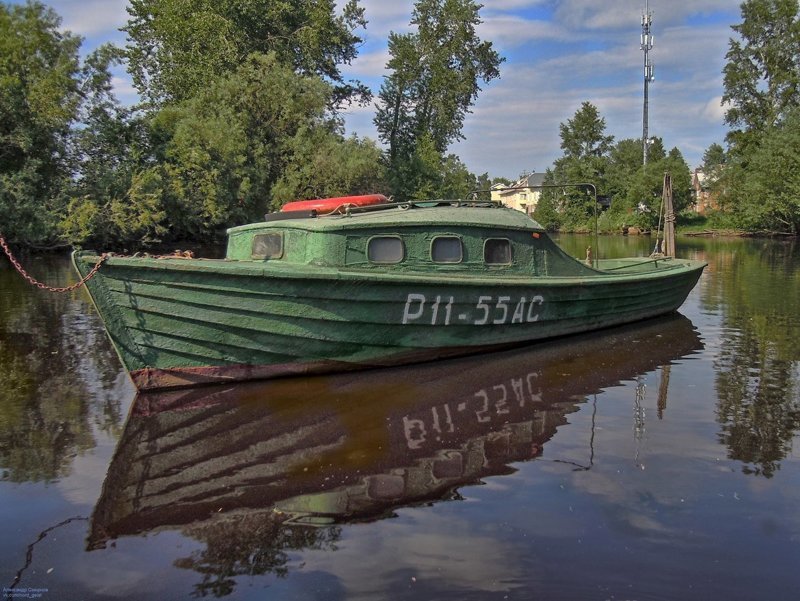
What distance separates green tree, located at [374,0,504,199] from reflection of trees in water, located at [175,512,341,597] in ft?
152

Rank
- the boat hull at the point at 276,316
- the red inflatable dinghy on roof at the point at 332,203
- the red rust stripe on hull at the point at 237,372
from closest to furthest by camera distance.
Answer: the boat hull at the point at 276,316 < the red rust stripe on hull at the point at 237,372 < the red inflatable dinghy on roof at the point at 332,203

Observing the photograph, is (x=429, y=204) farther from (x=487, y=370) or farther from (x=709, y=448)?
(x=709, y=448)

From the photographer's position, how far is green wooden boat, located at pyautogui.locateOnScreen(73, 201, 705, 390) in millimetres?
8477

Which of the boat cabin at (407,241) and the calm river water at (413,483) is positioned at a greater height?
the boat cabin at (407,241)

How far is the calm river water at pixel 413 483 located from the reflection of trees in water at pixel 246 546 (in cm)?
2

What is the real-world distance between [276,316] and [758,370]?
6834 mm

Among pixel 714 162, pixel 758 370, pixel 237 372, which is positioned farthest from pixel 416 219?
pixel 714 162

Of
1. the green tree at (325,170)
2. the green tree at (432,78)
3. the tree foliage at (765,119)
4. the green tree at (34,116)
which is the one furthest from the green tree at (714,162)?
the green tree at (34,116)

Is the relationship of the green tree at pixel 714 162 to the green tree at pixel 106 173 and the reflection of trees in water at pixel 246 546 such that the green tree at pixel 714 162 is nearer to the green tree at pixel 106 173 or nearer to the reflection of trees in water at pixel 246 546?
the green tree at pixel 106 173

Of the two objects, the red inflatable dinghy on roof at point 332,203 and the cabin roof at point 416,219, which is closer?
the cabin roof at point 416,219

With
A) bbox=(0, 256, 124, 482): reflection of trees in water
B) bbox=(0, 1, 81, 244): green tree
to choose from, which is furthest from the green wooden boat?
bbox=(0, 1, 81, 244): green tree

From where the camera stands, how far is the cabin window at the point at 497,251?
35.1 ft

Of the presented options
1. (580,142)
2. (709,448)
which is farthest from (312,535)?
(580,142)

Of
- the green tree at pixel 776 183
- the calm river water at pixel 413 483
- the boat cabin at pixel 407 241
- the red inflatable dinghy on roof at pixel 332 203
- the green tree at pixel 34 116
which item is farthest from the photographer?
the green tree at pixel 776 183
